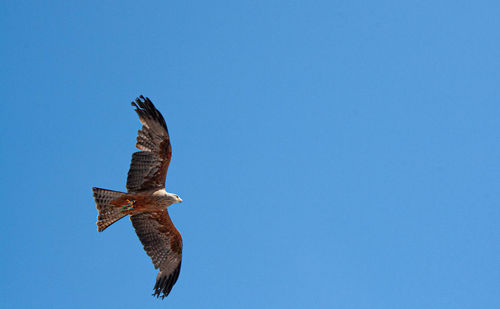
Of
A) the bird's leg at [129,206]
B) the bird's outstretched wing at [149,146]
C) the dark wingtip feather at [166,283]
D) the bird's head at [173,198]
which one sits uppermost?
the bird's outstretched wing at [149,146]

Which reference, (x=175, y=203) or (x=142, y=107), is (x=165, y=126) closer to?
(x=142, y=107)

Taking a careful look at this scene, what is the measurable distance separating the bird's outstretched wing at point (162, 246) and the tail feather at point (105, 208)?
3.07 ft

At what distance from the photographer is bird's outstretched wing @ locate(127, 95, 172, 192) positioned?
36.7 feet

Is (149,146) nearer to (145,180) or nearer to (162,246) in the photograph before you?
(145,180)

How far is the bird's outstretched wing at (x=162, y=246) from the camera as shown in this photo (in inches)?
485

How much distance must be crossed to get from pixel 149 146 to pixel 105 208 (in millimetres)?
1736

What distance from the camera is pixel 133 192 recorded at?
447 inches

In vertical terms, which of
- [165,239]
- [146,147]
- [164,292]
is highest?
[146,147]

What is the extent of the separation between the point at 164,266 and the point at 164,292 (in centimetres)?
65

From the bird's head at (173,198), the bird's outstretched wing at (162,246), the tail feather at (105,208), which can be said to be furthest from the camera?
the bird's outstretched wing at (162,246)

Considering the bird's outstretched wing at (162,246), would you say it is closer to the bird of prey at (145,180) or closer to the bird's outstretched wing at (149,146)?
the bird of prey at (145,180)

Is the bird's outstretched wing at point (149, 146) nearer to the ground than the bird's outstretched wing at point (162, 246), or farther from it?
farther from it

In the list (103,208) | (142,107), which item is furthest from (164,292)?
(142,107)

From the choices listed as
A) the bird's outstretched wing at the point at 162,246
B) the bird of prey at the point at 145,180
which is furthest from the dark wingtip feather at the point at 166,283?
the bird of prey at the point at 145,180
